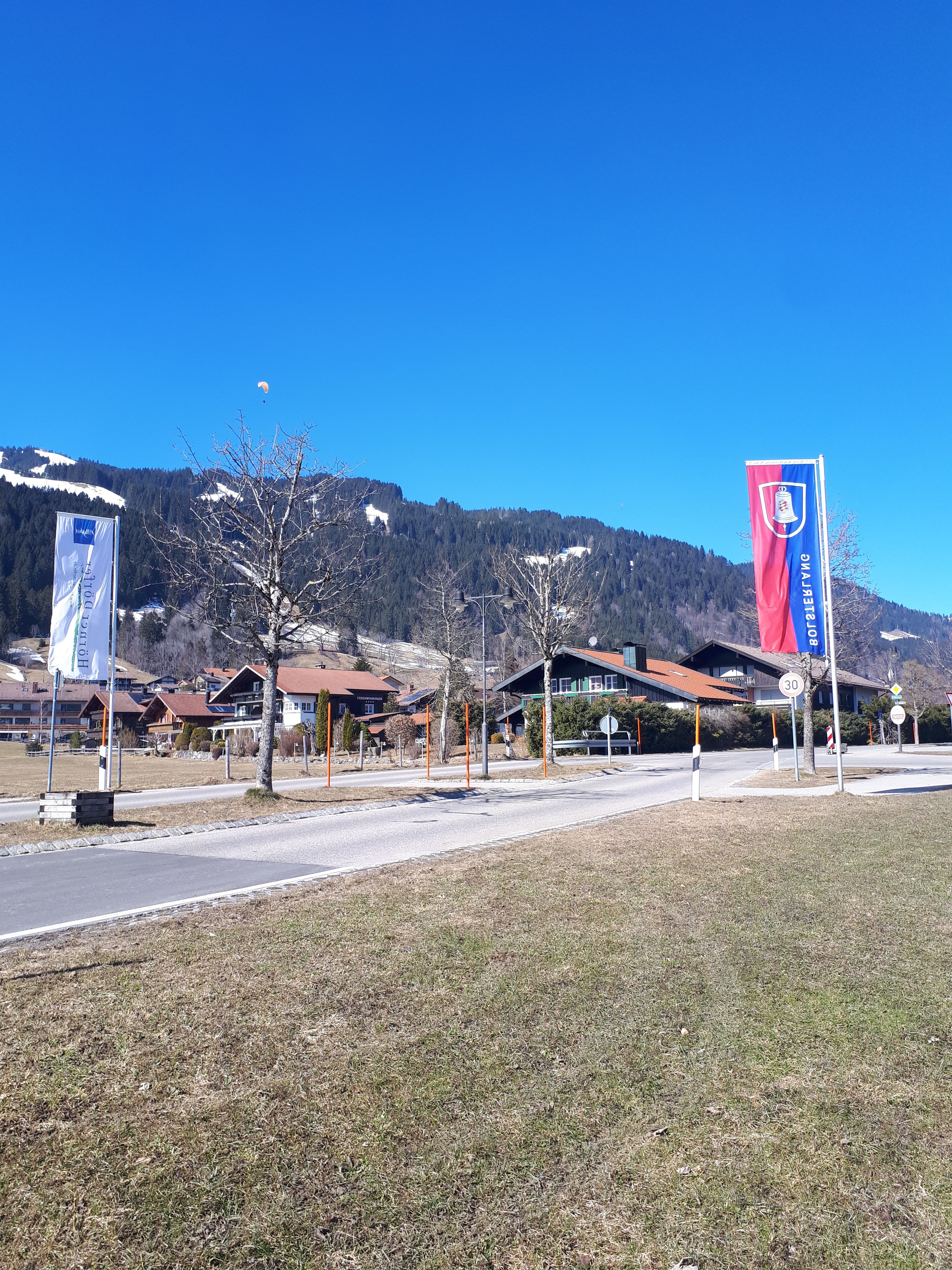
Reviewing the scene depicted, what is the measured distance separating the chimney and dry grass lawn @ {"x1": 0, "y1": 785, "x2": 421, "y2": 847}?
41.1 meters

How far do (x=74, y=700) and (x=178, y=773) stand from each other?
303 ft

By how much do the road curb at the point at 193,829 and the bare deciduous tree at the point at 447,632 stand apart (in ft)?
101

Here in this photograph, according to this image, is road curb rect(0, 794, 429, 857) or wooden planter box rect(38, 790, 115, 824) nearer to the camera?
road curb rect(0, 794, 429, 857)

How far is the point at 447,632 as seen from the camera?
173ft

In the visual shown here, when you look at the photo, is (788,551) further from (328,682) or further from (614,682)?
(328,682)

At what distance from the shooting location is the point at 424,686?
99500mm

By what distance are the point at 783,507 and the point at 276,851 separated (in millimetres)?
12134

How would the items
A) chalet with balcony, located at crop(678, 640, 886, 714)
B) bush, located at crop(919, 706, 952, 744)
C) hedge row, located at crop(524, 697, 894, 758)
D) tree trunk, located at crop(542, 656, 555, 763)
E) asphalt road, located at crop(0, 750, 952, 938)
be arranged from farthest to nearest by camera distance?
chalet with balcony, located at crop(678, 640, 886, 714) → bush, located at crop(919, 706, 952, 744) → hedge row, located at crop(524, 697, 894, 758) → tree trunk, located at crop(542, 656, 555, 763) → asphalt road, located at crop(0, 750, 952, 938)

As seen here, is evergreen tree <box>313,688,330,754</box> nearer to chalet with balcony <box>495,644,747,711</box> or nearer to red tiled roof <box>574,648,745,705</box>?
chalet with balcony <box>495,644,747,711</box>

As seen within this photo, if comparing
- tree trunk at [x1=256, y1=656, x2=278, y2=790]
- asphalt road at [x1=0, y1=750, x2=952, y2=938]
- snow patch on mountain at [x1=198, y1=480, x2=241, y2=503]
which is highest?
snow patch on mountain at [x1=198, y1=480, x2=241, y2=503]

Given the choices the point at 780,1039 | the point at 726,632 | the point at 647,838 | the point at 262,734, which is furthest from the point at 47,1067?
the point at 726,632

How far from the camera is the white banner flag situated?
1734cm

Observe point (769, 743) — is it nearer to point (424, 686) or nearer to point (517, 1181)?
point (424, 686)

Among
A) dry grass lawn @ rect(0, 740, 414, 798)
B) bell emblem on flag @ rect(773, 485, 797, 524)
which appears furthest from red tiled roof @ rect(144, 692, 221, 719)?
bell emblem on flag @ rect(773, 485, 797, 524)
